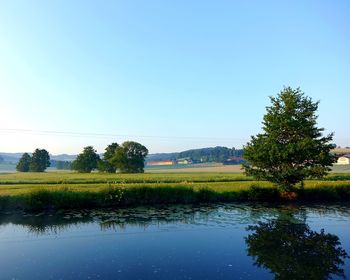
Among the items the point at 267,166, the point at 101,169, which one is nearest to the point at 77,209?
the point at 267,166

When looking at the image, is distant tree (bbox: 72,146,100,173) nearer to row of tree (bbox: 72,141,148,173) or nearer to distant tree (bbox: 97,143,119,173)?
row of tree (bbox: 72,141,148,173)

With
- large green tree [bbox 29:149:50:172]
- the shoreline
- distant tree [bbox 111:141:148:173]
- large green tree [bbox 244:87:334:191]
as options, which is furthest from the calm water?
large green tree [bbox 29:149:50:172]

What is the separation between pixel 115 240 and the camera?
19.3 meters

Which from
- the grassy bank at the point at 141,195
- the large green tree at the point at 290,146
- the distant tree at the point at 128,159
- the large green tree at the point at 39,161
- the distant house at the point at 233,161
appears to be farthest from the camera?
the distant house at the point at 233,161

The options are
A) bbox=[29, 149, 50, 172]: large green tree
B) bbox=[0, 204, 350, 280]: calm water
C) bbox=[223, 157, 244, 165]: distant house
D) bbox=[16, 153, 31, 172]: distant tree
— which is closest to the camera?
bbox=[0, 204, 350, 280]: calm water

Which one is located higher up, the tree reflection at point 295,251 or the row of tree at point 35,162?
the row of tree at point 35,162

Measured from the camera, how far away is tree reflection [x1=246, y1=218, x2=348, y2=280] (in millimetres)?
14094

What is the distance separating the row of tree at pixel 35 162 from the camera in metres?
113

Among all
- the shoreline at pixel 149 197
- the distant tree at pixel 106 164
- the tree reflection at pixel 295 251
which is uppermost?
the distant tree at pixel 106 164

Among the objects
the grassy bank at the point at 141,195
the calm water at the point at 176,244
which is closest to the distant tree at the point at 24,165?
the grassy bank at the point at 141,195

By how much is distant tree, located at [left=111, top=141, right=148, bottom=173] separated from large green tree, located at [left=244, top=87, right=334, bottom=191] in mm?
63096

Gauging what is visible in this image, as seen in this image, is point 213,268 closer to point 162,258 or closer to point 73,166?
point 162,258

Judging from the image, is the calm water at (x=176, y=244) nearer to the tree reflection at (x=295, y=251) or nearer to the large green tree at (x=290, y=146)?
the tree reflection at (x=295, y=251)

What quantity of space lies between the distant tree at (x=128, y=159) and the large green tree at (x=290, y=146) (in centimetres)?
6310
